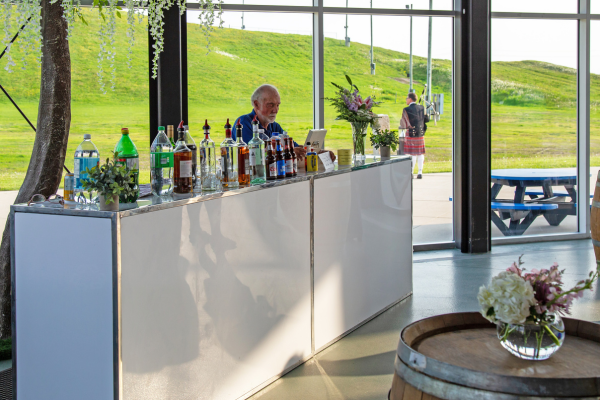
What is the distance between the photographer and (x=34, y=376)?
234cm

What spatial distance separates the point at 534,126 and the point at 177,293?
17.9ft

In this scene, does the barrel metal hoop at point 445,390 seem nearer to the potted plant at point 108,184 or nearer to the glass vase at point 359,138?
the potted plant at point 108,184

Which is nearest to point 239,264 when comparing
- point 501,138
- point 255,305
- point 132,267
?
point 255,305

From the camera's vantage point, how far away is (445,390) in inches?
60.5

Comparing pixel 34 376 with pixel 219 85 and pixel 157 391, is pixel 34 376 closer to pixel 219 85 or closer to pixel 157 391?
pixel 157 391

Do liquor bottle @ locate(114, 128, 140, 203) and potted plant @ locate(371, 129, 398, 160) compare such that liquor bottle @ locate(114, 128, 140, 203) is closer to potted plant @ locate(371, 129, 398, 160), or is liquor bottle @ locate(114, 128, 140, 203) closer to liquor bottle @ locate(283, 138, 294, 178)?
liquor bottle @ locate(283, 138, 294, 178)

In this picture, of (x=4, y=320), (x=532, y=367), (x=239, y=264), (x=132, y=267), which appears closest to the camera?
(x=532, y=367)

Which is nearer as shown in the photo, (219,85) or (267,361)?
(267,361)

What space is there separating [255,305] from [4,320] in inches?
63.7

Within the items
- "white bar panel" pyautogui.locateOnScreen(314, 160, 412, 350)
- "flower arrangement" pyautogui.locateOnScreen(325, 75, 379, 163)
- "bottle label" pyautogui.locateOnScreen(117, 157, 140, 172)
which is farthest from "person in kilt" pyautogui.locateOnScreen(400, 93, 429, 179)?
"bottle label" pyautogui.locateOnScreen(117, 157, 140, 172)

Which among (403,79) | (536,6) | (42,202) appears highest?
(536,6)

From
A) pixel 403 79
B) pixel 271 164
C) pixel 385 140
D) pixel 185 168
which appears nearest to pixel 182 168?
pixel 185 168

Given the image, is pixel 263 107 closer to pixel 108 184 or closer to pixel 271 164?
pixel 271 164

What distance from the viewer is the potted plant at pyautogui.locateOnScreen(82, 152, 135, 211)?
2131mm
